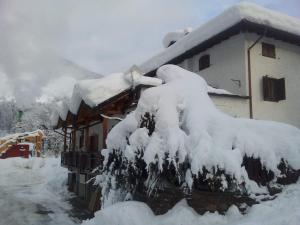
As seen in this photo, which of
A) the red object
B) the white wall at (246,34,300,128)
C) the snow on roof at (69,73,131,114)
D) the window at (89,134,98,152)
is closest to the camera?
the snow on roof at (69,73,131,114)

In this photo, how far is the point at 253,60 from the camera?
1431cm

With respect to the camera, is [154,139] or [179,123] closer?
[154,139]

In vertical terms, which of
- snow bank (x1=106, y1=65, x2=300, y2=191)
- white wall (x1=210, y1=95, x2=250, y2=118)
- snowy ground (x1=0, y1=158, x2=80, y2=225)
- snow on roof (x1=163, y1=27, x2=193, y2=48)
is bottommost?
snowy ground (x1=0, y1=158, x2=80, y2=225)

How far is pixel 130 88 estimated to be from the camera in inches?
537

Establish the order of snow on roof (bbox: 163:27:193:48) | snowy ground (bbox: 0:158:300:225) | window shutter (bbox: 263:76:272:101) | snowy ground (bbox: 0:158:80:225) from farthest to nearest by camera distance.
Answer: snow on roof (bbox: 163:27:193:48)
window shutter (bbox: 263:76:272:101)
snowy ground (bbox: 0:158:80:225)
snowy ground (bbox: 0:158:300:225)

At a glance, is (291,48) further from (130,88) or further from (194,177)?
(194,177)

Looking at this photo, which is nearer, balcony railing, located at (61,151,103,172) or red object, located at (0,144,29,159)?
balcony railing, located at (61,151,103,172)

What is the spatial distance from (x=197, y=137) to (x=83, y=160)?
10.5 metres

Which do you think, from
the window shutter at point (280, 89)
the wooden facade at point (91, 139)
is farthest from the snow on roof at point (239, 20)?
the wooden facade at point (91, 139)

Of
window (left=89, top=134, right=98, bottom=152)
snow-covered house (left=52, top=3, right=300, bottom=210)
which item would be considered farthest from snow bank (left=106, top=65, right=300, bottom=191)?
window (left=89, top=134, right=98, bottom=152)

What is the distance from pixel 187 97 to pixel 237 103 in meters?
5.33

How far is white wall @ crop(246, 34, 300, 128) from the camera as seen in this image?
46.8ft

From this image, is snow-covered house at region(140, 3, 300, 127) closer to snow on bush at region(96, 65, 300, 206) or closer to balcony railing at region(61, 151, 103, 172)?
snow on bush at region(96, 65, 300, 206)

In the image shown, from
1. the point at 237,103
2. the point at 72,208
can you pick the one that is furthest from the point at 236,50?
the point at 72,208
